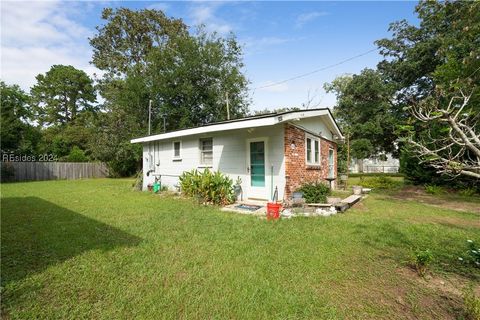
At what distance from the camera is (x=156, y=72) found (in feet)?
72.5

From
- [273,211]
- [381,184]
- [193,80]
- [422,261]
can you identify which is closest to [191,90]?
[193,80]

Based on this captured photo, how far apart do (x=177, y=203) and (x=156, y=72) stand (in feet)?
56.0

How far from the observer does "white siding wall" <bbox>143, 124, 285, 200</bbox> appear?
8.55m

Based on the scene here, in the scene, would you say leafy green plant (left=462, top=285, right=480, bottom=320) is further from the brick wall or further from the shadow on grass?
the brick wall

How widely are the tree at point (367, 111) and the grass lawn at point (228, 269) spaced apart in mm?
17055

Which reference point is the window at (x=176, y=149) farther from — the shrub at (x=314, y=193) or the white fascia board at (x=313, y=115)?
the shrub at (x=314, y=193)

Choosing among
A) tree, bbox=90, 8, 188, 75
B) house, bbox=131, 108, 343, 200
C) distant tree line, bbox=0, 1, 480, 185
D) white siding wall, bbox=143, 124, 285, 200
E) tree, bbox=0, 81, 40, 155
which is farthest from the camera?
tree, bbox=90, 8, 188, 75

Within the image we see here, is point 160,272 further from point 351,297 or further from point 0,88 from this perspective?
point 0,88

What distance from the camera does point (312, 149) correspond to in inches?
420

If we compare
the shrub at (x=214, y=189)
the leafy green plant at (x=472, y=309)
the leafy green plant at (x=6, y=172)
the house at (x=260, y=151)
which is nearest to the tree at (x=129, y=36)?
the leafy green plant at (x=6, y=172)

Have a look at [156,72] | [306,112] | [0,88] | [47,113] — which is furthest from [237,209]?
[47,113]

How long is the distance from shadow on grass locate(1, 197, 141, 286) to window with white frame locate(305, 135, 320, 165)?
24.7ft

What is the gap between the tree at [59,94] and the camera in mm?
32844

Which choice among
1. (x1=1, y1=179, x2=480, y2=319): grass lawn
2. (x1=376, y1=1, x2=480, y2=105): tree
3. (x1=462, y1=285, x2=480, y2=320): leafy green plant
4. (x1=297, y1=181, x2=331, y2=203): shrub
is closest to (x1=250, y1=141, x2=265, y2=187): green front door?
(x1=297, y1=181, x2=331, y2=203): shrub
